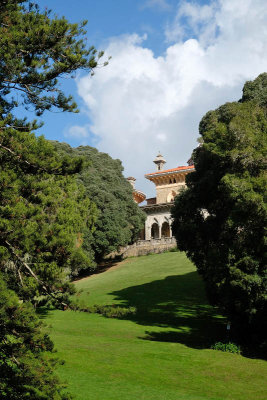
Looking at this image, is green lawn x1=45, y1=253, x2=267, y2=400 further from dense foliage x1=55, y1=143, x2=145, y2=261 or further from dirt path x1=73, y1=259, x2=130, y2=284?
dirt path x1=73, y1=259, x2=130, y2=284

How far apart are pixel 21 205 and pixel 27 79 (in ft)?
9.30

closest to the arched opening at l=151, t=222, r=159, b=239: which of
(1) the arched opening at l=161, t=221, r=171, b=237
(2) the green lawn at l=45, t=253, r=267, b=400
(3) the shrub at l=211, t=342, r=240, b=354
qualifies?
(1) the arched opening at l=161, t=221, r=171, b=237

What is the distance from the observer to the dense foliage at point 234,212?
1719cm

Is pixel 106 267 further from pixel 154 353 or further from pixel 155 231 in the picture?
pixel 154 353

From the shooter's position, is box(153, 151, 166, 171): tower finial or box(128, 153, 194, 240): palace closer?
box(128, 153, 194, 240): palace

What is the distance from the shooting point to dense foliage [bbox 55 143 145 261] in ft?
133

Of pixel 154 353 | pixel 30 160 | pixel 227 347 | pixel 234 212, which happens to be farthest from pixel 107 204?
pixel 30 160

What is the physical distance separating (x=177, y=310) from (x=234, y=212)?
377 inches

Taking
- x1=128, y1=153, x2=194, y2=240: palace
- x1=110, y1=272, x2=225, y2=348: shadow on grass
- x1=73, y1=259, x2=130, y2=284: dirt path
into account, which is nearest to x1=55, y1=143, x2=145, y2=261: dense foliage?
x1=73, y1=259, x2=130, y2=284: dirt path

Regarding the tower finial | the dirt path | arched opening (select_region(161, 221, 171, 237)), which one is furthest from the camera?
the tower finial

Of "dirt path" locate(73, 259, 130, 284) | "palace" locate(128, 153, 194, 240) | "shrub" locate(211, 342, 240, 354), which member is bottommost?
"shrub" locate(211, 342, 240, 354)

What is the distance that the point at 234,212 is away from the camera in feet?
58.6

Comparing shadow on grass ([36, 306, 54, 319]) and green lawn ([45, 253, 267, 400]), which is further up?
shadow on grass ([36, 306, 54, 319])

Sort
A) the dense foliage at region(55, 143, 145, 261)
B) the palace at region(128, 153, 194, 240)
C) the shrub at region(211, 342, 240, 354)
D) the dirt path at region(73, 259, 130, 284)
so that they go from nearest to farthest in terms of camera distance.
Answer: the shrub at region(211, 342, 240, 354) → the dense foliage at region(55, 143, 145, 261) → the dirt path at region(73, 259, 130, 284) → the palace at region(128, 153, 194, 240)
